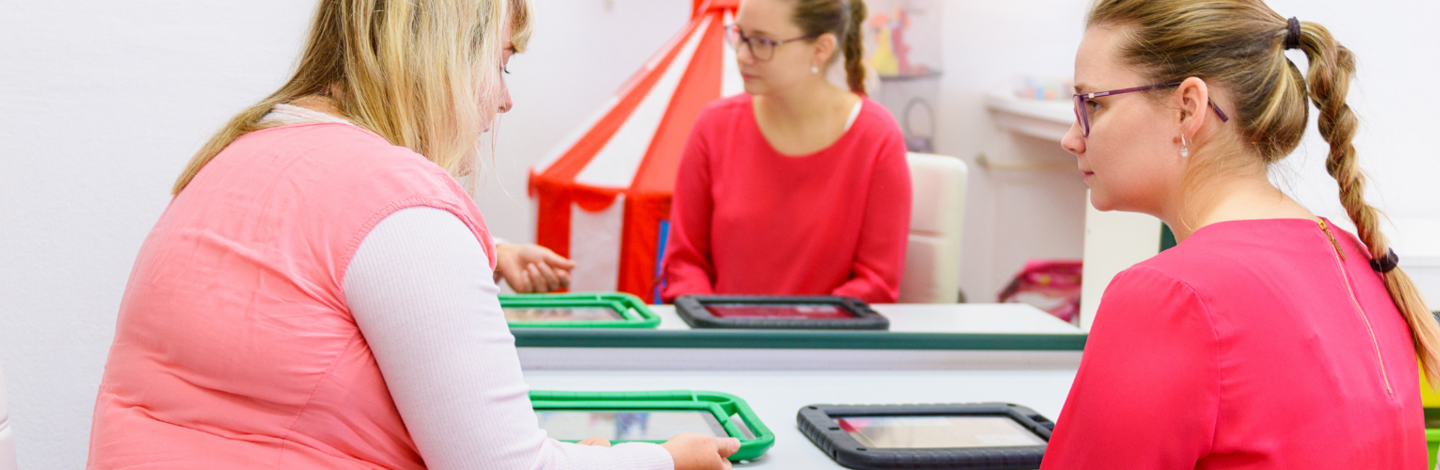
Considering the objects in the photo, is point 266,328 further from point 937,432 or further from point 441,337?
point 937,432

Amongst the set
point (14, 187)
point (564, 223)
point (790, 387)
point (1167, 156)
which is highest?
point (1167, 156)

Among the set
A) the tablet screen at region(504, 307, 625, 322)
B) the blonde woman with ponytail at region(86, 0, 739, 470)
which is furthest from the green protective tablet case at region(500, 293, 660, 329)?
the blonde woman with ponytail at region(86, 0, 739, 470)

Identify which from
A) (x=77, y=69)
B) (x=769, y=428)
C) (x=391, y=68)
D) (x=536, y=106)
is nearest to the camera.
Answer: (x=391, y=68)

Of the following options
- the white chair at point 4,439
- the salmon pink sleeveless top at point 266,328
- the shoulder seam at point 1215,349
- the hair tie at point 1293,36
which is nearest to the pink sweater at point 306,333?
the salmon pink sleeveless top at point 266,328

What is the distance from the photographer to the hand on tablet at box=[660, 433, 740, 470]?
2.69 ft

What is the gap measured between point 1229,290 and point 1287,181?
0.58ft

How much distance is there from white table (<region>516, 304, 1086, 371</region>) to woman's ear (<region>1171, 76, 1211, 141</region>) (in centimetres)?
61

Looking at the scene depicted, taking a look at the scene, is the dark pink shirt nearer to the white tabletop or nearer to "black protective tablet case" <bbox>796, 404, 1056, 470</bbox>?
"black protective tablet case" <bbox>796, 404, 1056, 470</bbox>

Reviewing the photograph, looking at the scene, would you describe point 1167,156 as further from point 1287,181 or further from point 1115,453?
point 1115,453

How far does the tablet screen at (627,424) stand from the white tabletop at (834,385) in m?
0.08

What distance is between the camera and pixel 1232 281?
66 centimetres

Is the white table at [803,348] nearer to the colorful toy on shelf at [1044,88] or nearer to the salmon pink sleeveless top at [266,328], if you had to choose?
the colorful toy on shelf at [1044,88]

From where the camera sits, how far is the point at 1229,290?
2.16 feet

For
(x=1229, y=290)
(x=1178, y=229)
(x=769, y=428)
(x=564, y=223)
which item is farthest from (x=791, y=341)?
(x=1229, y=290)
